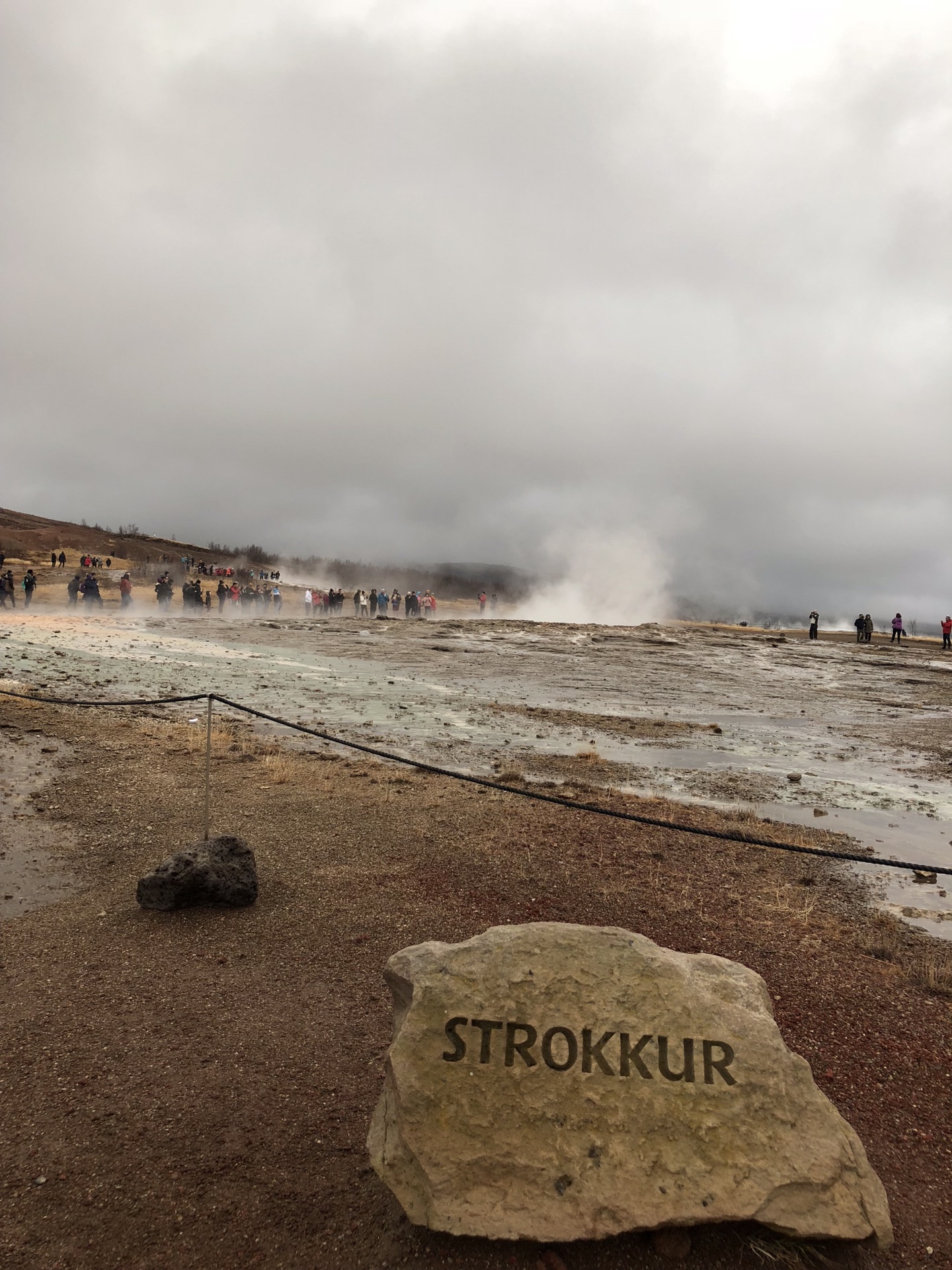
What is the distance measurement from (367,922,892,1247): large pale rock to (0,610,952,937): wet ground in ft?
16.7

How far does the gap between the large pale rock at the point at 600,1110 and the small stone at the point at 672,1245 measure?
0.22 meters

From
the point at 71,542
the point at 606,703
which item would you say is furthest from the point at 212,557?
the point at 606,703

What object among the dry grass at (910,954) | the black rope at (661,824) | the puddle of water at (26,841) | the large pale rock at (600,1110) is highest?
the black rope at (661,824)

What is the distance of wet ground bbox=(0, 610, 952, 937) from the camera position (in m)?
12.1

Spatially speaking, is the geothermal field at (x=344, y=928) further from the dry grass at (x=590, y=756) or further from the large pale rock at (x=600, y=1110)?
the large pale rock at (x=600, y=1110)

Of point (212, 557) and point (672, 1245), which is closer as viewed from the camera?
point (672, 1245)

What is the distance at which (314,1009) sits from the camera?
498cm

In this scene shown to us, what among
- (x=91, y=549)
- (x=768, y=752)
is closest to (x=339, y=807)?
(x=768, y=752)

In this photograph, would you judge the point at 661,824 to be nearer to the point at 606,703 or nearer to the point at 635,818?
the point at 635,818

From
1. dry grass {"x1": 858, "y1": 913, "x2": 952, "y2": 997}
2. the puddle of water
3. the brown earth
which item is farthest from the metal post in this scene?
dry grass {"x1": 858, "y1": 913, "x2": 952, "y2": 997}

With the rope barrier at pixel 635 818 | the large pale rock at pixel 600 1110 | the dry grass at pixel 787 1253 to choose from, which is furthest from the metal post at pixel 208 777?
the dry grass at pixel 787 1253

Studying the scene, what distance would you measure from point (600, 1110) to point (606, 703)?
19012 millimetres

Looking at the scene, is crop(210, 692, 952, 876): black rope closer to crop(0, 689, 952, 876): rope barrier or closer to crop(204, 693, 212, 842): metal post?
crop(0, 689, 952, 876): rope barrier

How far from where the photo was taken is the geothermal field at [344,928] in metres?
3.34
